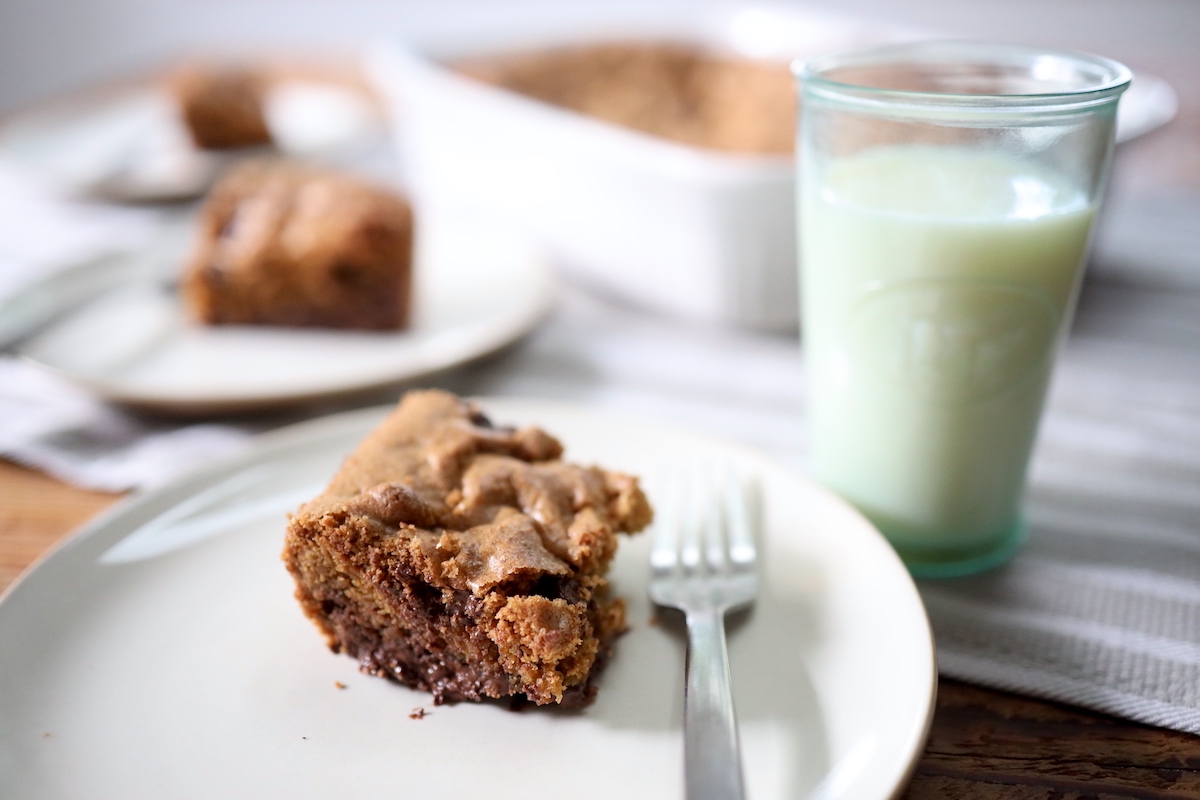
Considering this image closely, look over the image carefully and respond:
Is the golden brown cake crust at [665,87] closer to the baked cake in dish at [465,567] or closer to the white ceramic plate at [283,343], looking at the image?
the white ceramic plate at [283,343]

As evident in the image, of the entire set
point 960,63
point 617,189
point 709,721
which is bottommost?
point 709,721

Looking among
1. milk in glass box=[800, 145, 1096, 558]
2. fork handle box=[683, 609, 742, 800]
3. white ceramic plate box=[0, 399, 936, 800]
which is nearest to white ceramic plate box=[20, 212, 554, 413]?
white ceramic plate box=[0, 399, 936, 800]

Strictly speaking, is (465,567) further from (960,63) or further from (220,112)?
(220,112)

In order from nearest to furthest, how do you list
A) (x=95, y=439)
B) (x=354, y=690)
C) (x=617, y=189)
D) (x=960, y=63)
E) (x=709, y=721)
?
(x=709, y=721)
(x=354, y=690)
(x=960, y=63)
(x=95, y=439)
(x=617, y=189)

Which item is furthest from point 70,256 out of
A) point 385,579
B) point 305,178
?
point 385,579

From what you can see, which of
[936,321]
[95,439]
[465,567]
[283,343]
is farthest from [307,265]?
[936,321]

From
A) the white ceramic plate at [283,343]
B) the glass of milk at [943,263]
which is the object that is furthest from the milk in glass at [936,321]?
the white ceramic plate at [283,343]

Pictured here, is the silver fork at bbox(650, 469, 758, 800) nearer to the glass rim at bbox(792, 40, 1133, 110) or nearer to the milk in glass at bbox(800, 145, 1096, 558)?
the milk in glass at bbox(800, 145, 1096, 558)
